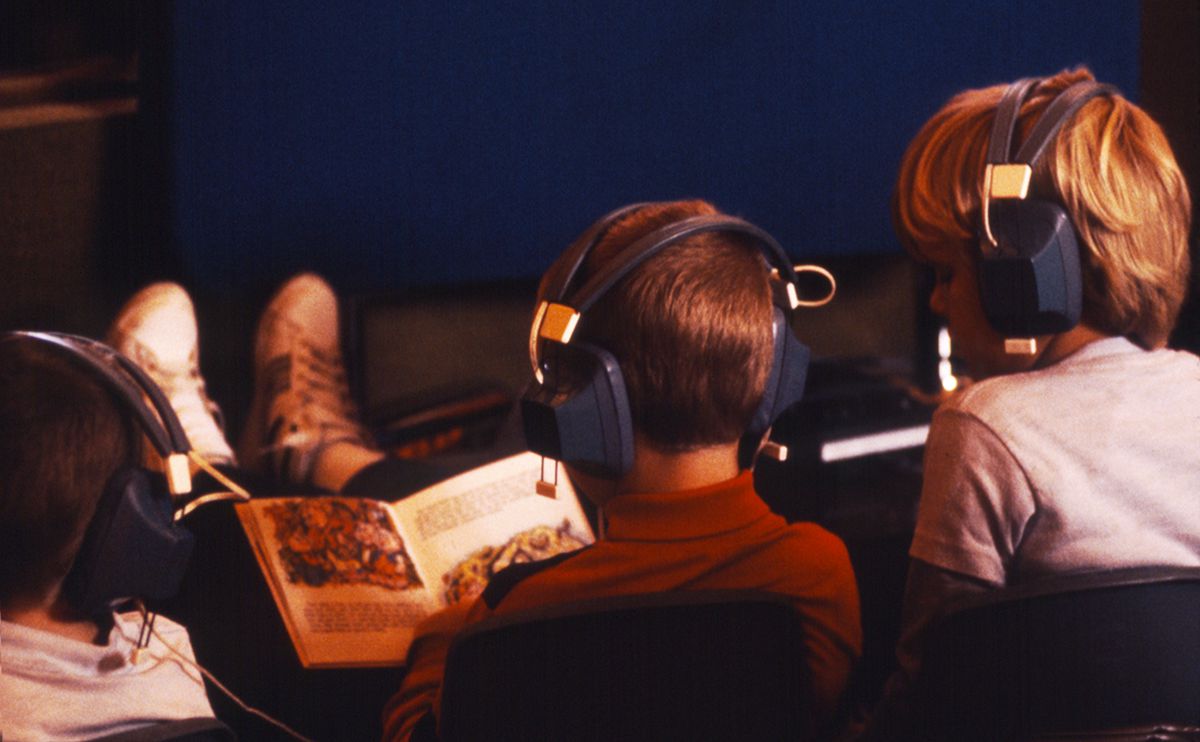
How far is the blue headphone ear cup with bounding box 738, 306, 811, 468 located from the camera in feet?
3.19

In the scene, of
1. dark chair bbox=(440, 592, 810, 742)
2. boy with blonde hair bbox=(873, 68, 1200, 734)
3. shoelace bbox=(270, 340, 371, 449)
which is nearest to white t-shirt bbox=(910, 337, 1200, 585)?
boy with blonde hair bbox=(873, 68, 1200, 734)

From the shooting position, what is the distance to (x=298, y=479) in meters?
1.62

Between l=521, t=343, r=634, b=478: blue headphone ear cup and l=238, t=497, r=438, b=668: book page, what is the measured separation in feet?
1.02

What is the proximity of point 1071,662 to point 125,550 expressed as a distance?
0.63 m

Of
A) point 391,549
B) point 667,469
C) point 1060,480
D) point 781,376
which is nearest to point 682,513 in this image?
point 667,469

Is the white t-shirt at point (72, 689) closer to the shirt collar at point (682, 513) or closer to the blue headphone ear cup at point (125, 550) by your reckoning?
the blue headphone ear cup at point (125, 550)

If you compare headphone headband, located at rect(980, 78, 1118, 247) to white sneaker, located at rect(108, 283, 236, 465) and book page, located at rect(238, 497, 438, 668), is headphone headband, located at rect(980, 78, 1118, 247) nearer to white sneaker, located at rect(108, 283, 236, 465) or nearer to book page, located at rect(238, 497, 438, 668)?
book page, located at rect(238, 497, 438, 668)

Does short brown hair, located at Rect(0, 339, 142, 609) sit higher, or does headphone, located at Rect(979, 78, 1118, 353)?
headphone, located at Rect(979, 78, 1118, 353)

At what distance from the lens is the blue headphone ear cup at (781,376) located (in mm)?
971

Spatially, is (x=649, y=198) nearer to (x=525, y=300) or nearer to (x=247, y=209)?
(x=525, y=300)

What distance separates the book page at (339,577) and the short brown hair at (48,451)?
0.31 m

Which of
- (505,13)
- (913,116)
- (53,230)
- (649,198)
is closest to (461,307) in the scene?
(649,198)

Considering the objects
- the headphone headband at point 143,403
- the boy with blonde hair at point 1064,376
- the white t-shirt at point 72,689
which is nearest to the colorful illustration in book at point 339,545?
the white t-shirt at point 72,689

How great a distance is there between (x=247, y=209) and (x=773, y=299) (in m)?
0.91
